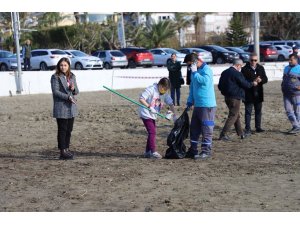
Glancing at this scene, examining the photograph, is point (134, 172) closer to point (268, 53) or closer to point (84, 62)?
point (84, 62)

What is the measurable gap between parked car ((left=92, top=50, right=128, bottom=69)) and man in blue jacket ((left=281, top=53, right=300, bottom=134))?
1047 inches

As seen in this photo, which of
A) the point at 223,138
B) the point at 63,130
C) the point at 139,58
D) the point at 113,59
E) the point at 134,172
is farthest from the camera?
the point at 139,58

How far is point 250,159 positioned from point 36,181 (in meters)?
3.61

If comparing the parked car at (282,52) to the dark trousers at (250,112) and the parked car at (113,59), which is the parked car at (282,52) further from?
the dark trousers at (250,112)

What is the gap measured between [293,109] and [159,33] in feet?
141

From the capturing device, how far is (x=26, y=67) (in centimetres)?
3512

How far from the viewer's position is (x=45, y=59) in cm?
3706

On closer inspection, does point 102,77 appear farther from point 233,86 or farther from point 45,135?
point 233,86

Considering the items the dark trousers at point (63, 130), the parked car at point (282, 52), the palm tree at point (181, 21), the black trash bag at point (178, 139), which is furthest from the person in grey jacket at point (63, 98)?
the palm tree at point (181, 21)

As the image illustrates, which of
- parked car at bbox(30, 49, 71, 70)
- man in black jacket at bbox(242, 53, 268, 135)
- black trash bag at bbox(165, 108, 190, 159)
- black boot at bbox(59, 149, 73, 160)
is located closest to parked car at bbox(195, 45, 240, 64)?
parked car at bbox(30, 49, 71, 70)

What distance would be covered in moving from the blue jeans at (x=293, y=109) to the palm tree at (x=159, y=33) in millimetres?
42764

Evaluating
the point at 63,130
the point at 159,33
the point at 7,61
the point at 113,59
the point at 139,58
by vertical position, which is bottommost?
the point at 139,58

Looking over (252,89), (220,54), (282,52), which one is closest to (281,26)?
(282,52)

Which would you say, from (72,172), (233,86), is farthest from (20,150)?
(233,86)
